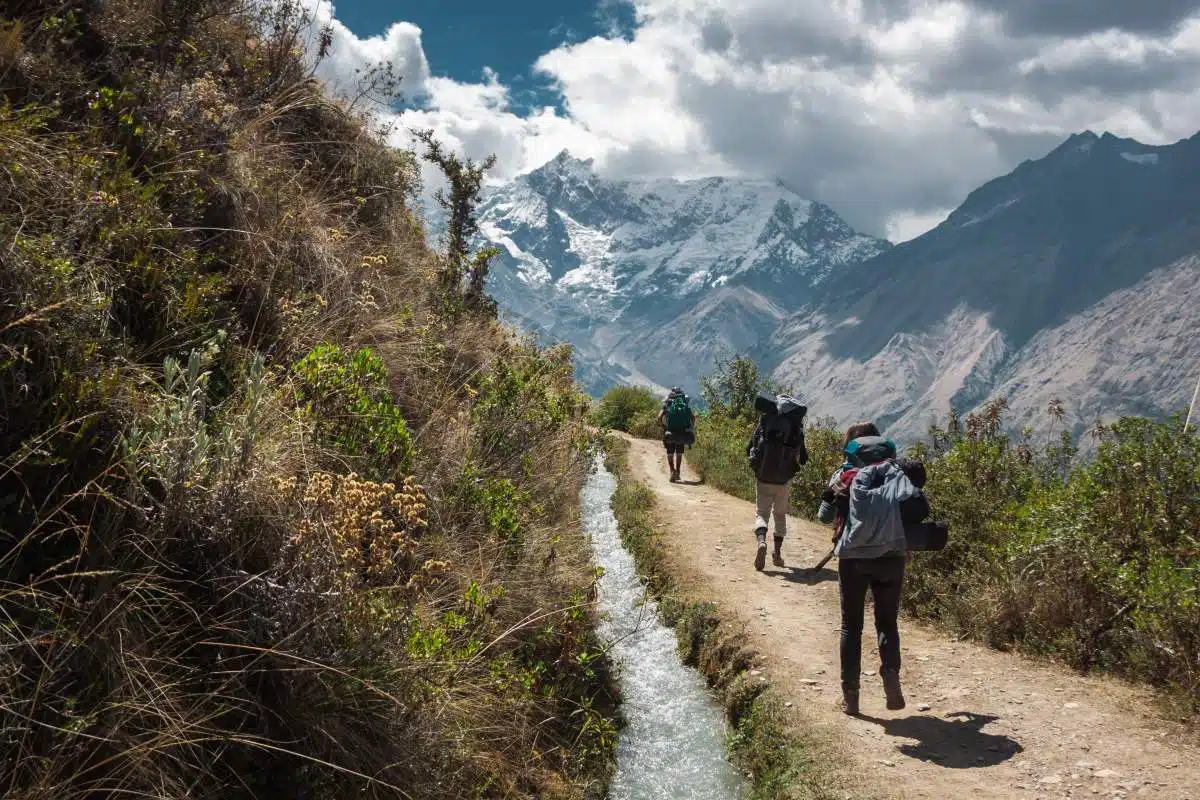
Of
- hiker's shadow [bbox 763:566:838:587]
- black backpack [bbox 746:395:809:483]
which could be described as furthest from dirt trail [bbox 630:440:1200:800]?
black backpack [bbox 746:395:809:483]

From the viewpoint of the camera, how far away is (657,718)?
902 cm

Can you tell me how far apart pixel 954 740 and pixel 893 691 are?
63 cm

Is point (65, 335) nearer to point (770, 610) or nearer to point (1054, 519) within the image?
point (770, 610)


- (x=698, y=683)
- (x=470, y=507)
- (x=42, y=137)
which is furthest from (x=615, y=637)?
(x=42, y=137)

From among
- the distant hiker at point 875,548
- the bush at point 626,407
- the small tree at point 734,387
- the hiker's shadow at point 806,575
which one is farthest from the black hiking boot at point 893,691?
the bush at point 626,407

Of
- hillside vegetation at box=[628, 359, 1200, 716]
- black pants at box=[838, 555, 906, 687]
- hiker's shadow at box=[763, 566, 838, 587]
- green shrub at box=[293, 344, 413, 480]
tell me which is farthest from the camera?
hiker's shadow at box=[763, 566, 838, 587]

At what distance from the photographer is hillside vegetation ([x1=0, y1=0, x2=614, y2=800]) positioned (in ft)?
12.1

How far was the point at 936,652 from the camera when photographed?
9008mm

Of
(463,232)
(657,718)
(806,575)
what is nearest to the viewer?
(657,718)

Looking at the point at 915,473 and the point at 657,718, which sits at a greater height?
the point at 915,473

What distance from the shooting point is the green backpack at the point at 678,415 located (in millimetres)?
20797

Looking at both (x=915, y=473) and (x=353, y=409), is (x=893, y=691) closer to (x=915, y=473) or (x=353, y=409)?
(x=915, y=473)

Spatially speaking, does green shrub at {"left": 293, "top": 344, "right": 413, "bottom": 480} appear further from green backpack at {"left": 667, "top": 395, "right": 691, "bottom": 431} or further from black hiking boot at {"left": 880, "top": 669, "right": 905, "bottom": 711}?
green backpack at {"left": 667, "top": 395, "right": 691, "bottom": 431}

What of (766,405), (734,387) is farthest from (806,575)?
(734,387)
